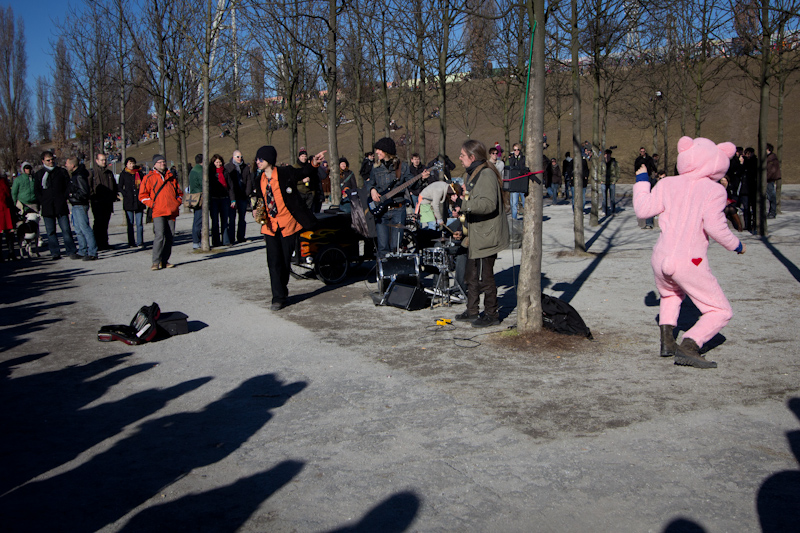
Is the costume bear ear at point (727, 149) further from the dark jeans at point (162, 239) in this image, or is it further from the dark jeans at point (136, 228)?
the dark jeans at point (136, 228)

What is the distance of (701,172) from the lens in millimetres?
5797

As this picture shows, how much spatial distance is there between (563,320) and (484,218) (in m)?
1.44

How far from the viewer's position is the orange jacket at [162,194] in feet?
39.5

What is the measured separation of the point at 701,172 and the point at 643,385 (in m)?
1.92

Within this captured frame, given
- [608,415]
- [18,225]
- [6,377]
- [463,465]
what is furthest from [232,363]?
[18,225]

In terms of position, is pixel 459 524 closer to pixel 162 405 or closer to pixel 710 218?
pixel 162 405

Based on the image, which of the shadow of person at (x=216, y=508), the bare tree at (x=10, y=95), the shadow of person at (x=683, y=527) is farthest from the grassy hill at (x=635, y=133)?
the shadow of person at (x=683, y=527)

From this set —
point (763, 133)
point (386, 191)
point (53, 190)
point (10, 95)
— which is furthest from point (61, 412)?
point (10, 95)

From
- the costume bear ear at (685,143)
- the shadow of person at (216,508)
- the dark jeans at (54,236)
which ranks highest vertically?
the costume bear ear at (685,143)

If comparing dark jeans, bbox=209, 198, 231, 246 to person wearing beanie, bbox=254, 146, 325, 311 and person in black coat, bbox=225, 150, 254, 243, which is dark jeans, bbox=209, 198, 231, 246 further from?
person wearing beanie, bbox=254, 146, 325, 311

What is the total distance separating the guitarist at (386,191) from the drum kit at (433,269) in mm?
496

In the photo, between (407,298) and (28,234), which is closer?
(407,298)

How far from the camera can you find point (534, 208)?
6754mm

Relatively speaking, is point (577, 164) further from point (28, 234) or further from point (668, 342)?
point (28, 234)
